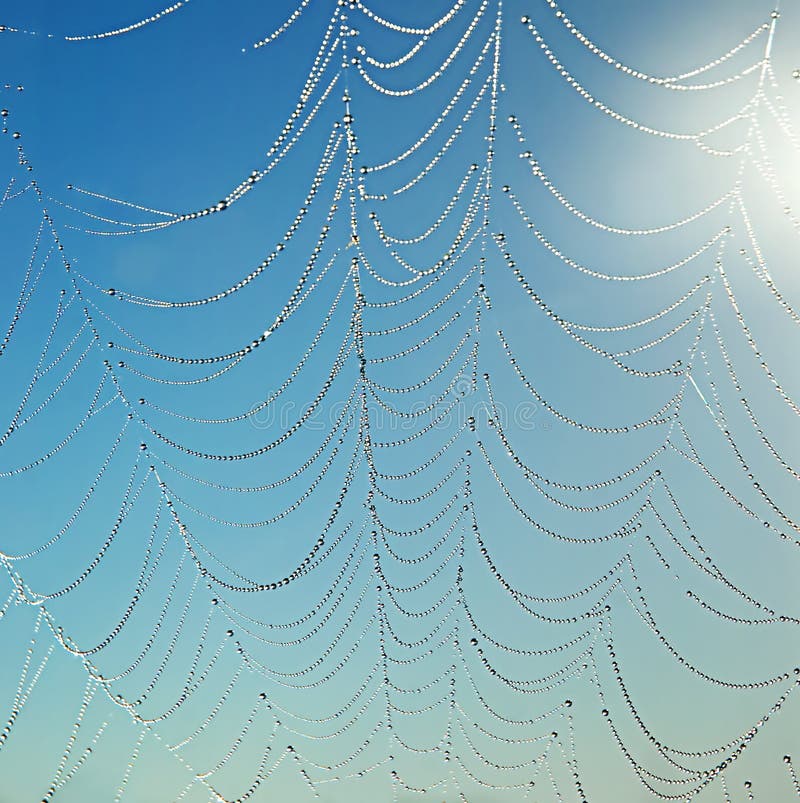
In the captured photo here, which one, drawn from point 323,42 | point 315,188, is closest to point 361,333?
point 315,188

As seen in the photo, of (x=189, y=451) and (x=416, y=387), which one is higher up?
(x=416, y=387)

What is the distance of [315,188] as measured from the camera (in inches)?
279

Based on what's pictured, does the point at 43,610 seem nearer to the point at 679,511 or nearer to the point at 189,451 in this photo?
the point at 189,451

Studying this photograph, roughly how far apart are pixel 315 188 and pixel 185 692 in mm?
5633

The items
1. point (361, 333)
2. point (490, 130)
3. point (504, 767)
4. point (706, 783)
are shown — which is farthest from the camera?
point (504, 767)

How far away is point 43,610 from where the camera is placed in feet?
29.0

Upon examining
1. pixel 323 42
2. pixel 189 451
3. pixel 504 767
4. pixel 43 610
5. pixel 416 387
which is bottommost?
pixel 43 610

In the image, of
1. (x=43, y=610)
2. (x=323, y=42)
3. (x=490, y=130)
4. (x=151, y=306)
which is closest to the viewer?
(x=323, y=42)

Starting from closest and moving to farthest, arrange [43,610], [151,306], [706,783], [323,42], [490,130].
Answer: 1. [323,42]
2. [490,130]
3. [151,306]
4. [43,610]
5. [706,783]

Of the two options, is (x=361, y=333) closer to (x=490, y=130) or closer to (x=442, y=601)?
(x=490, y=130)

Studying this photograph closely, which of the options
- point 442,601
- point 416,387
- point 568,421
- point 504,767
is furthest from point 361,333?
point 504,767

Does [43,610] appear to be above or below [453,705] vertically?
below

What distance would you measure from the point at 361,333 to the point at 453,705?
4.82 metres

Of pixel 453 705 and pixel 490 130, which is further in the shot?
pixel 453 705
